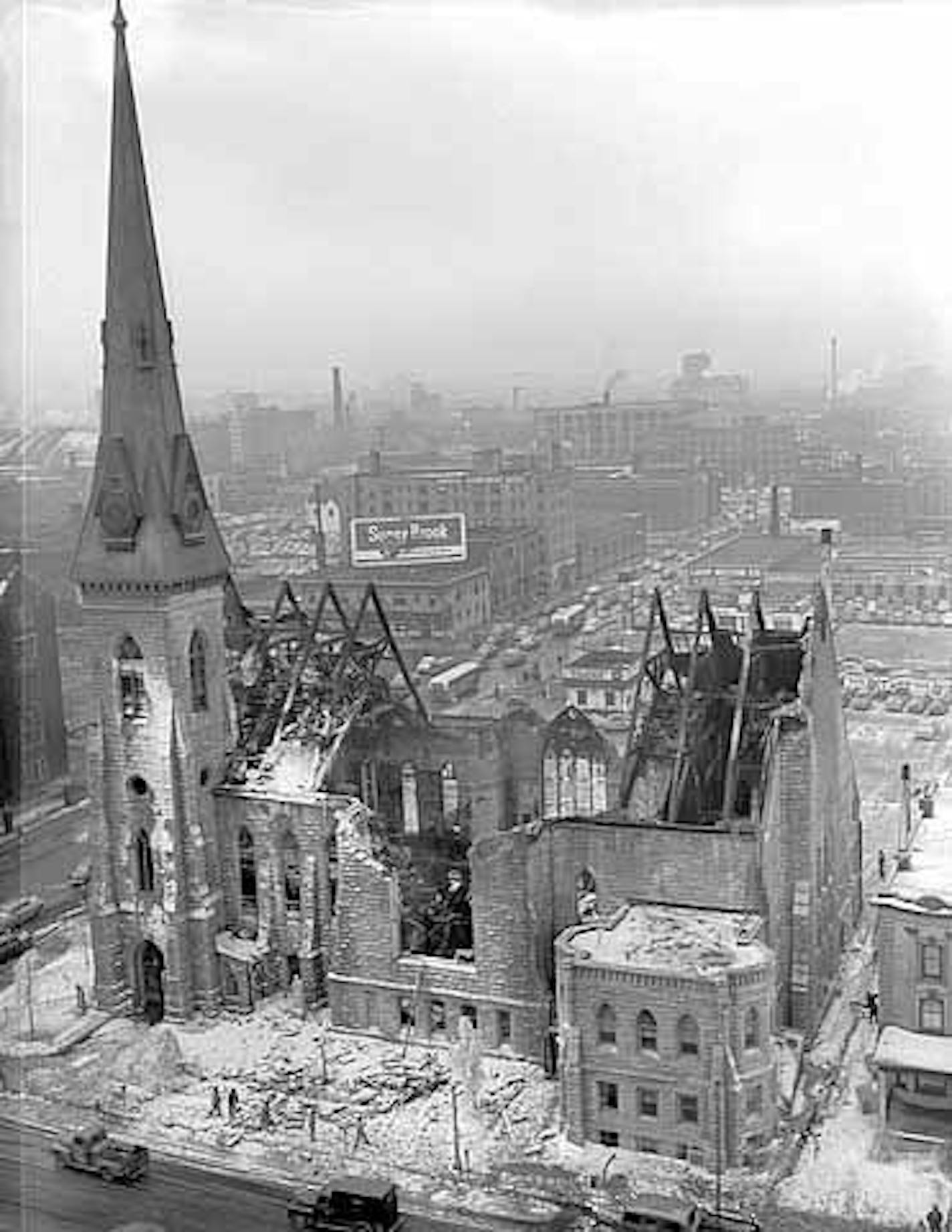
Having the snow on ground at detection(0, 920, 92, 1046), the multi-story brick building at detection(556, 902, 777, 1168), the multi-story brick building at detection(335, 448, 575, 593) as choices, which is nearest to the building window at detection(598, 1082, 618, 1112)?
the multi-story brick building at detection(556, 902, 777, 1168)

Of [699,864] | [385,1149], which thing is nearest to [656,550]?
[699,864]

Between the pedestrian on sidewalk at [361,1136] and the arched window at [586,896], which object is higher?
the arched window at [586,896]

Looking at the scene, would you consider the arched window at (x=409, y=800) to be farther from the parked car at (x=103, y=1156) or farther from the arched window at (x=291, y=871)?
the parked car at (x=103, y=1156)

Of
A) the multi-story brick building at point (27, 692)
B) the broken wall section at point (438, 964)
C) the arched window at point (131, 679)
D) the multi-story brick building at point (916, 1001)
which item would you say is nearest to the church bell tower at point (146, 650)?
the arched window at point (131, 679)

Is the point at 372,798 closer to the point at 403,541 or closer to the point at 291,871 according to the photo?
the point at 291,871

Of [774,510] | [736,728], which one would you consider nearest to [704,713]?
[736,728]

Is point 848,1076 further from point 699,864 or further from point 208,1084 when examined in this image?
point 208,1084
